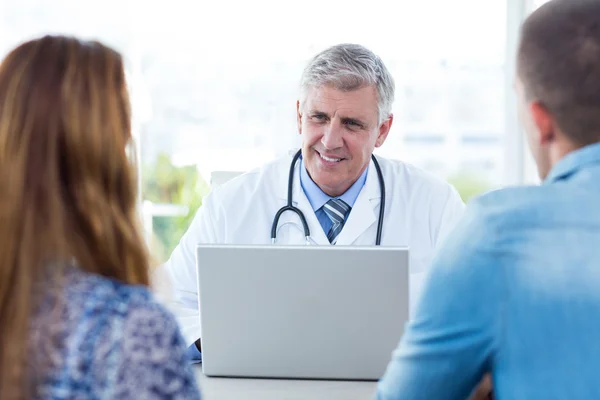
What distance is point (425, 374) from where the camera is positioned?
3.28 feet

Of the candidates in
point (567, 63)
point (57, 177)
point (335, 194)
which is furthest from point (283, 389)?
point (335, 194)

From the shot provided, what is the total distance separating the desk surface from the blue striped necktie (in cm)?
79

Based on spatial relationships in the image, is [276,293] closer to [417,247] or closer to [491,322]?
[491,322]

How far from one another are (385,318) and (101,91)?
72 centimetres

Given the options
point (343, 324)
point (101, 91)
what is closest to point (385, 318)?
point (343, 324)

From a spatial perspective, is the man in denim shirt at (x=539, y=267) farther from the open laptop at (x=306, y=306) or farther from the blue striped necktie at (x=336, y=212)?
the blue striped necktie at (x=336, y=212)

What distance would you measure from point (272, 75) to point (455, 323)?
318 cm

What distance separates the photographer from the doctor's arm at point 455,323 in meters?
0.92

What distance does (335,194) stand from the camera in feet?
7.56

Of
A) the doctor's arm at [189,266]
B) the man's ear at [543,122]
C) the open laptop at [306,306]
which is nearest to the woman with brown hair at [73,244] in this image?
the open laptop at [306,306]

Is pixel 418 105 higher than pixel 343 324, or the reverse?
pixel 418 105

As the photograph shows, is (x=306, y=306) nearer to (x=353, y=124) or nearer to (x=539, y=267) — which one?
(x=539, y=267)

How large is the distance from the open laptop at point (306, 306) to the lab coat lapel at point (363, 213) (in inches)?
27.8

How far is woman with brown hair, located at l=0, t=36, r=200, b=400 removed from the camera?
863 millimetres
